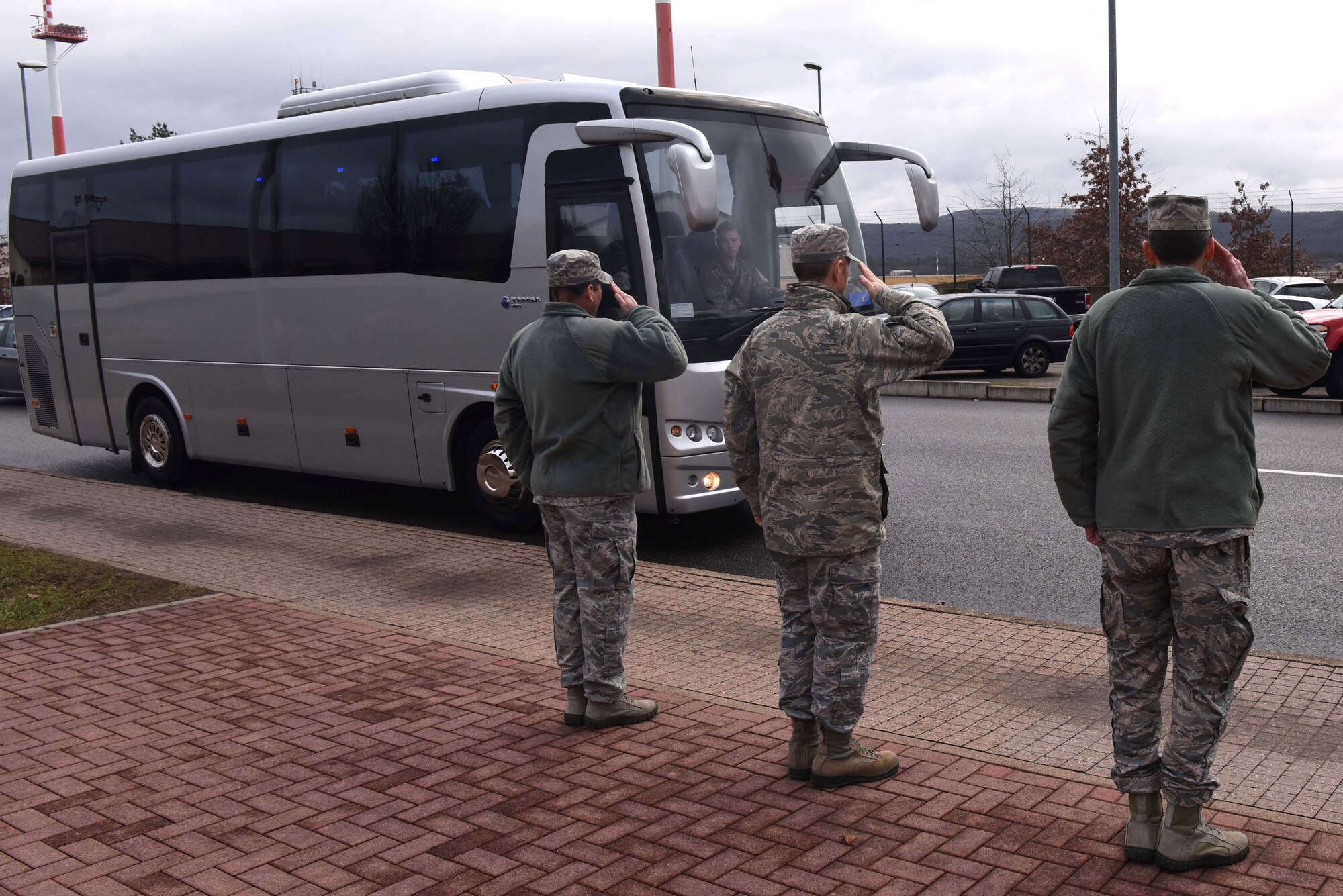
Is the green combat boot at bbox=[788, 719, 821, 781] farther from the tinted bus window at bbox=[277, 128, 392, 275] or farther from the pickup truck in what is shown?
the pickup truck

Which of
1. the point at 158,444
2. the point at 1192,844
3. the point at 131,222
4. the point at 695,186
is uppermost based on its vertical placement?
the point at 131,222

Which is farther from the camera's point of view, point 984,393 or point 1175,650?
point 984,393

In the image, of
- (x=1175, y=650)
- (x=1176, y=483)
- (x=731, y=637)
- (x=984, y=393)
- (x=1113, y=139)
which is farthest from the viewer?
(x=1113, y=139)

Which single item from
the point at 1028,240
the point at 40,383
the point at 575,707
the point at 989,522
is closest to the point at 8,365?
the point at 40,383

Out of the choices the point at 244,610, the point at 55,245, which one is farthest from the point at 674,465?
the point at 55,245

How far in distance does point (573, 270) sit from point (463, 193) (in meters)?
4.85

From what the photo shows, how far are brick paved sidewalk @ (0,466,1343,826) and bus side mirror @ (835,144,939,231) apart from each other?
353 centimetres

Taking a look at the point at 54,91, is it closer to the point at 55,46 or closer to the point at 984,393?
the point at 55,46

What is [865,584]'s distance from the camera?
4.34 m

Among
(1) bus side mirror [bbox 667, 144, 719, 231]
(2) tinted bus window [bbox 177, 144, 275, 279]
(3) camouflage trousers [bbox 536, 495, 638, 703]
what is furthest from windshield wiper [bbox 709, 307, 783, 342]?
(2) tinted bus window [bbox 177, 144, 275, 279]

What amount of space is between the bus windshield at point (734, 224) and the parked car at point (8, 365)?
17.6 m

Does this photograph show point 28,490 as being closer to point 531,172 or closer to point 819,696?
point 531,172

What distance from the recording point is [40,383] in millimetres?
14148

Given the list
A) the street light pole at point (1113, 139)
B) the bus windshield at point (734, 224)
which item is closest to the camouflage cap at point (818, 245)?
the bus windshield at point (734, 224)
